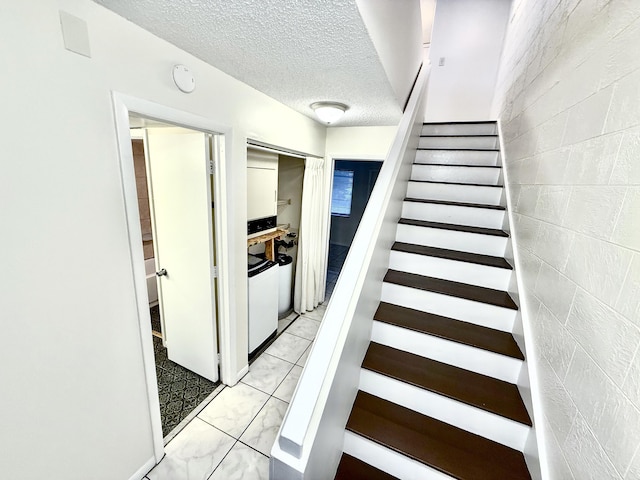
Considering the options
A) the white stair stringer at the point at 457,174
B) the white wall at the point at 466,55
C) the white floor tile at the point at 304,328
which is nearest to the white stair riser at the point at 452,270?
the white stair stringer at the point at 457,174

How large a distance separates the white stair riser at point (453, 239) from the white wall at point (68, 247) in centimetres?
156

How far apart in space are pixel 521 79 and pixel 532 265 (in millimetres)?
1619

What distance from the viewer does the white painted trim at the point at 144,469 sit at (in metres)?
1.43

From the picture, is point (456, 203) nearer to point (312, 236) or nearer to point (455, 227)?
point (455, 227)

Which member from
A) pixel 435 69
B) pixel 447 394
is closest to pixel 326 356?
pixel 447 394

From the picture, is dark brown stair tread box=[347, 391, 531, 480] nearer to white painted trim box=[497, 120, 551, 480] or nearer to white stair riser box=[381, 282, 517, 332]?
white painted trim box=[497, 120, 551, 480]

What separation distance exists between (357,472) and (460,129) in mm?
2922

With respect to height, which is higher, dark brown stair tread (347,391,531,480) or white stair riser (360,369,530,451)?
white stair riser (360,369,530,451)

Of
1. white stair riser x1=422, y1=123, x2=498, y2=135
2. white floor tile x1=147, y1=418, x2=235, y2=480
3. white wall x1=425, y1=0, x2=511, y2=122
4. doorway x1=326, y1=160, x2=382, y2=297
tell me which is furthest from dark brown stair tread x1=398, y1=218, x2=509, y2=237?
doorway x1=326, y1=160, x2=382, y2=297

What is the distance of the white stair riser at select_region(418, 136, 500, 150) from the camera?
2412 millimetres

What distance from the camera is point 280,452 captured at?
2.43 feet

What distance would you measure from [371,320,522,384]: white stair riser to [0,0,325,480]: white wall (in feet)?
4.28

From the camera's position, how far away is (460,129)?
267cm

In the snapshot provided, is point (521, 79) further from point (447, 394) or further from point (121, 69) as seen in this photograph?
point (121, 69)
